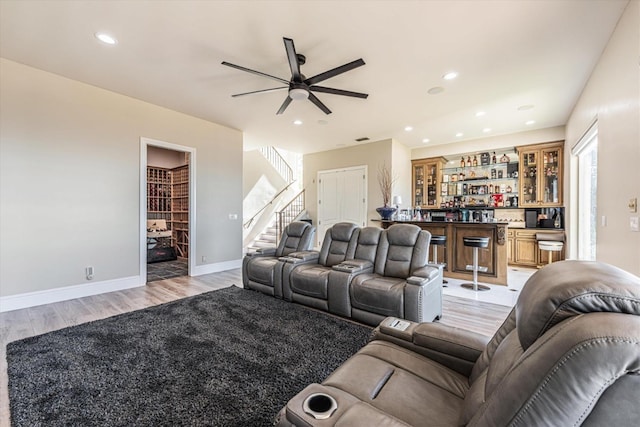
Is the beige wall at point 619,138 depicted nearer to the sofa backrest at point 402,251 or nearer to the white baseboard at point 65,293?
the sofa backrest at point 402,251

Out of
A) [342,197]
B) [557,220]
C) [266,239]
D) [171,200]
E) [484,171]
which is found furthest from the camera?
[266,239]

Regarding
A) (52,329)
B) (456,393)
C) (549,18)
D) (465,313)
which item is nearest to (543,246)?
(465,313)

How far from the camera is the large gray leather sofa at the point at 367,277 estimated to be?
275 centimetres

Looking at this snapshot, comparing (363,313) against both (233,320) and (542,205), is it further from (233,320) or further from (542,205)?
(542,205)

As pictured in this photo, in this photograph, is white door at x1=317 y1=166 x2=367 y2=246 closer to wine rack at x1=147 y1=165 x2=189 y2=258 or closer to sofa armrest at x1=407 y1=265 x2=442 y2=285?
wine rack at x1=147 y1=165 x2=189 y2=258

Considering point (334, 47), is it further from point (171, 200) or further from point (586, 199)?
point (171, 200)

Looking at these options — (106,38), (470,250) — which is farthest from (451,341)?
(106,38)

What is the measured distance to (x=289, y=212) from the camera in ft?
29.7

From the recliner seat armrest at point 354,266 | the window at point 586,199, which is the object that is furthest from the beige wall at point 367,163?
the recliner seat armrest at point 354,266

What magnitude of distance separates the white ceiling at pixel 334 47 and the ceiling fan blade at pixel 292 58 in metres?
0.34

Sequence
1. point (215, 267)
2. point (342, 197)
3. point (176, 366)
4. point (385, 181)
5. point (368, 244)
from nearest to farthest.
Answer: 1. point (176, 366)
2. point (368, 244)
3. point (215, 267)
4. point (385, 181)
5. point (342, 197)

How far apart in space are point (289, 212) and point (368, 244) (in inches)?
226

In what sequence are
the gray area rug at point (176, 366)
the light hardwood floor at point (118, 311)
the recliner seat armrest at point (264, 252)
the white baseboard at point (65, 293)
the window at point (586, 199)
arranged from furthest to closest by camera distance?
1. the window at point (586, 199)
2. the recliner seat armrest at point (264, 252)
3. the white baseboard at point (65, 293)
4. the light hardwood floor at point (118, 311)
5. the gray area rug at point (176, 366)

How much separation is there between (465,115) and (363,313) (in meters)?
4.21
